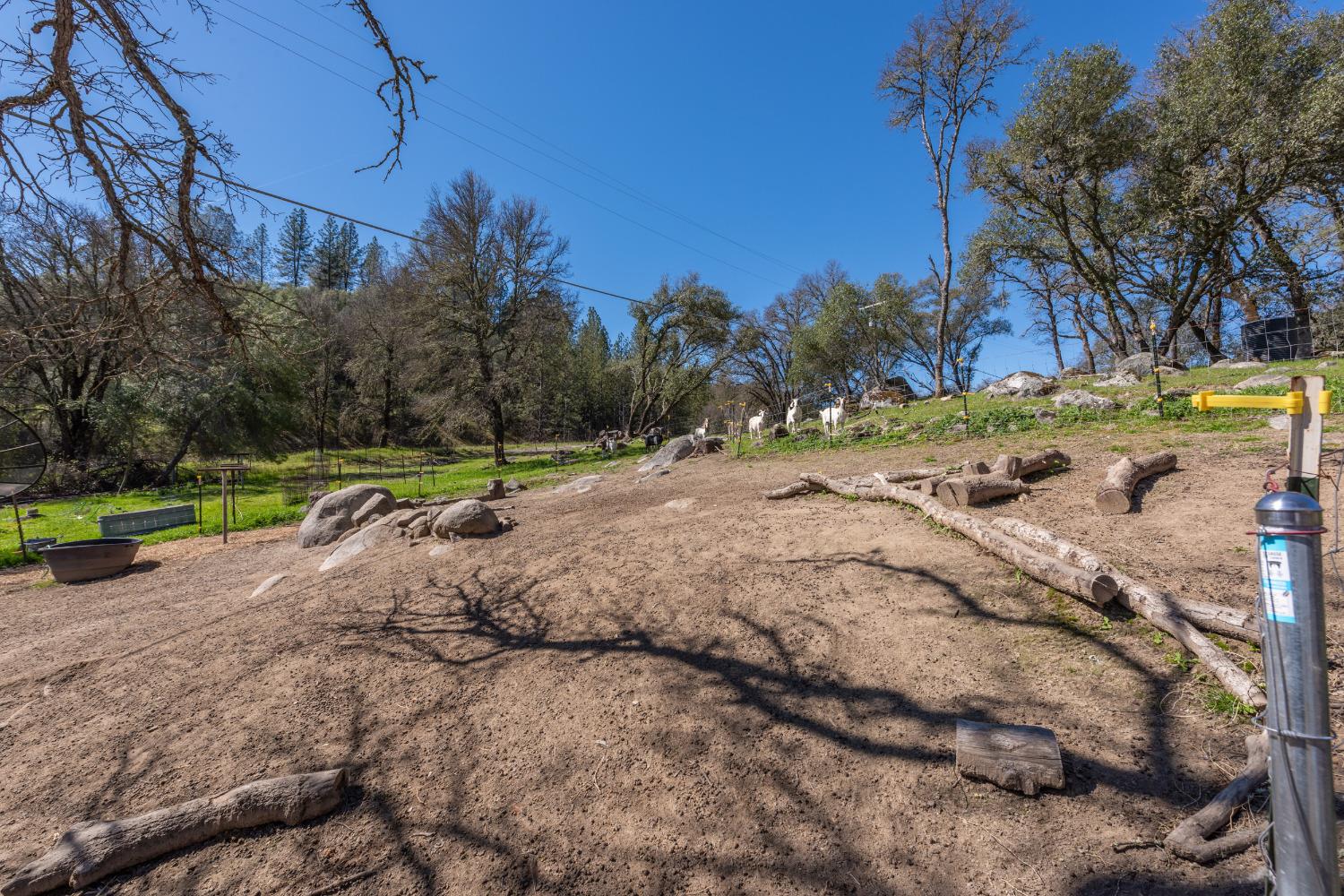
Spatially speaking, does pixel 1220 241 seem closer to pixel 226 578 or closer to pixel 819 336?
pixel 819 336

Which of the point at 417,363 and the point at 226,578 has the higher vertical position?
the point at 417,363

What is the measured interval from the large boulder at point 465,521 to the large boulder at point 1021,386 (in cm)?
1740

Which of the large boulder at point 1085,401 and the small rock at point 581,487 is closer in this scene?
the large boulder at point 1085,401

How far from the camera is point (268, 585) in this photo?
757cm

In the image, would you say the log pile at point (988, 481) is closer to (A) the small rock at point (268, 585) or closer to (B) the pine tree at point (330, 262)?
(A) the small rock at point (268, 585)

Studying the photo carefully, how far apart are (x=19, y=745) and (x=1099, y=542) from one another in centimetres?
892

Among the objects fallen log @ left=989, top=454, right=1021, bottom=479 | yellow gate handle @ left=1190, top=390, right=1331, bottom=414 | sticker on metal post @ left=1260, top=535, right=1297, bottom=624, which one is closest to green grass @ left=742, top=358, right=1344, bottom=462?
fallen log @ left=989, top=454, right=1021, bottom=479

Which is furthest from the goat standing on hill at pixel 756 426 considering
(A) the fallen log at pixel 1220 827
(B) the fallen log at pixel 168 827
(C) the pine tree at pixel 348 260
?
(C) the pine tree at pixel 348 260

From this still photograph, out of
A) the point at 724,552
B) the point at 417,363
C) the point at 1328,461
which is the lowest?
the point at 724,552

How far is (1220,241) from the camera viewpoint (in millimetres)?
17844

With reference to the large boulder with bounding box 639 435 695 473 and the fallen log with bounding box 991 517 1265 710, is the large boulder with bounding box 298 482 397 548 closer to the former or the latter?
the large boulder with bounding box 639 435 695 473

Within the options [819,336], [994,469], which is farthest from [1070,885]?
[819,336]

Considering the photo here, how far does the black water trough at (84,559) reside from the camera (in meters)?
9.78

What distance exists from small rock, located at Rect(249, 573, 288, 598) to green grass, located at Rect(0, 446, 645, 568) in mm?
8272
